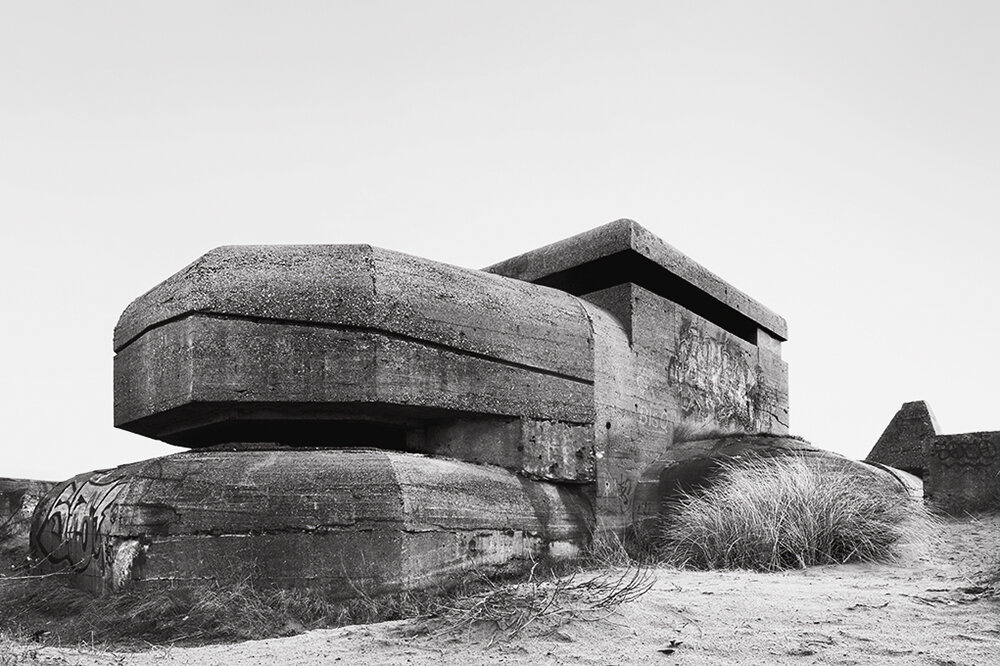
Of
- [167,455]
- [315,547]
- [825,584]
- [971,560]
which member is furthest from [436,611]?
[971,560]

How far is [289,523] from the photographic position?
3734mm

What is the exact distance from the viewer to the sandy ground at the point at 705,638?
9.55 ft

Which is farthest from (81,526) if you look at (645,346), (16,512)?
(645,346)

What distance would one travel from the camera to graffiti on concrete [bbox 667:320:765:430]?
6016mm

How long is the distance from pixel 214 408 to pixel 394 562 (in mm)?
1147

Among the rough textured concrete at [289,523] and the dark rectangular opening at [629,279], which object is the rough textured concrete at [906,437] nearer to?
the dark rectangular opening at [629,279]

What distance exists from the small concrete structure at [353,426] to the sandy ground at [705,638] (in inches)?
21.6

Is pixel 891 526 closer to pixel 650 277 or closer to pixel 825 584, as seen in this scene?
pixel 825 584

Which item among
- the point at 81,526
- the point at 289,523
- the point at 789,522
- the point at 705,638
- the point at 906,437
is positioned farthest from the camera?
the point at 906,437

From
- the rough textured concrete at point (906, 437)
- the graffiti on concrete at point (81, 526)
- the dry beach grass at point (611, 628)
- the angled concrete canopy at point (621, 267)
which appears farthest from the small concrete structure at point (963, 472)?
the graffiti on concrete at point (81, 526)

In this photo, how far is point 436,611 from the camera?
3467mm

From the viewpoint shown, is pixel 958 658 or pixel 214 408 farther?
pixel 214 408

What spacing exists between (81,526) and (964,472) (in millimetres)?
5214

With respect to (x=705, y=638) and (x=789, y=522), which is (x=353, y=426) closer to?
(x=705, y=638)
